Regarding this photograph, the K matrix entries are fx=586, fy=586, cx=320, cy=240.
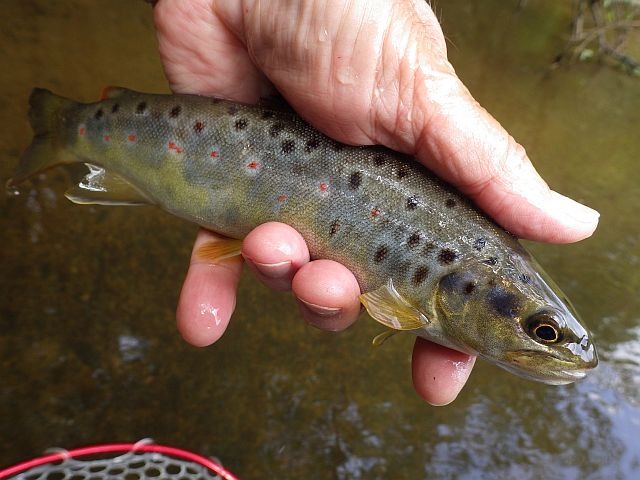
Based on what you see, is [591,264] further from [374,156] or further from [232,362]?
[374,156]

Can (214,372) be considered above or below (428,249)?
below

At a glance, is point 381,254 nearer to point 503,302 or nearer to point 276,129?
point 503,302

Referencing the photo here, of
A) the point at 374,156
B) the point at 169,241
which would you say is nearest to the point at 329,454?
the point at 169,241

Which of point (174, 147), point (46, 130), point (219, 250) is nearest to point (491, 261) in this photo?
point (219, 250)

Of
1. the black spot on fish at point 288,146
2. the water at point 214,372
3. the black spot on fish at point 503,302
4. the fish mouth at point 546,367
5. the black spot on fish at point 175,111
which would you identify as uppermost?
the black spot on fish at point 288,146

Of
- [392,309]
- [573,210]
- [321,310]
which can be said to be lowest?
[321,310]

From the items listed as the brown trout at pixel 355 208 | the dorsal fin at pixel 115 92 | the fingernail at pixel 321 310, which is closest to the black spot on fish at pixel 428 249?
the brown trout at pixel 355 208

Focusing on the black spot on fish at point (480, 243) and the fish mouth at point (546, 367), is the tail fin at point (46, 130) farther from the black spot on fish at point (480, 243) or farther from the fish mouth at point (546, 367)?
the fish mouth at point (546, 367)
